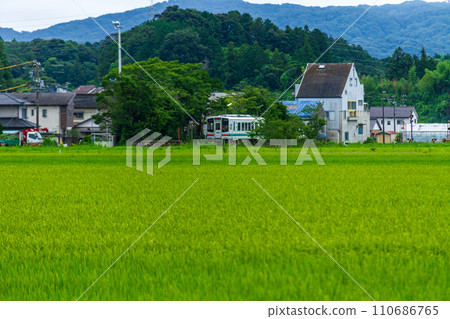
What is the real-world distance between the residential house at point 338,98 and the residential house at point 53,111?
27479mm

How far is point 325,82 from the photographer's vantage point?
210 feet

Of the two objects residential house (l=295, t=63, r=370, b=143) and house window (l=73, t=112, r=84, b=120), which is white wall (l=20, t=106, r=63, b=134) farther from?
residential house (l=295, t=63, r=370, b=143)

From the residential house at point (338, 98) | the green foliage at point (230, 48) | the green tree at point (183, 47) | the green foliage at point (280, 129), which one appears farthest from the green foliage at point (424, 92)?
the green foliage at point (280, 129)

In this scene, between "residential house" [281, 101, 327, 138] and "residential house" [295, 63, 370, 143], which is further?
"residential house" [295, 63, 370, 143]

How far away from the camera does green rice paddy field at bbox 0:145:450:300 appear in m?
4.71

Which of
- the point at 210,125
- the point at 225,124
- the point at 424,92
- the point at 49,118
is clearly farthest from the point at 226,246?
the point at 424,92

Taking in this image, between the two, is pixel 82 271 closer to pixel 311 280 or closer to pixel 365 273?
pixel 311 280

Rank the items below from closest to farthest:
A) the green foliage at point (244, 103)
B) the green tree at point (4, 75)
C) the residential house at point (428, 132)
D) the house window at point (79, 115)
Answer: the green foliage at point (244, 103)
the house window at point (79, 115)
the residential house at point (428, 132)
the green tree at point (4, 75)

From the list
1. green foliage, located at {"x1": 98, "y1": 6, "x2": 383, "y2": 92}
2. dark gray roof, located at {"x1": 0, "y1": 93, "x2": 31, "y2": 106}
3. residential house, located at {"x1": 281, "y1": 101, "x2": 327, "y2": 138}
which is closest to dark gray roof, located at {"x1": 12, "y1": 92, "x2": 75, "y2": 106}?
dark gray roof, located at {"x1": 0, "y1": 93, "x2": 31, "y2": 106}

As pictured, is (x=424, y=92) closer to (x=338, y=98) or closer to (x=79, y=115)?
(x=338, y=98)

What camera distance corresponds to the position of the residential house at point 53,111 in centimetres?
6944

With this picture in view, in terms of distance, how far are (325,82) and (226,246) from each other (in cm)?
5928

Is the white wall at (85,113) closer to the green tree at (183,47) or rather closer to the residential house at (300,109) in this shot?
the green tree at (183,47)

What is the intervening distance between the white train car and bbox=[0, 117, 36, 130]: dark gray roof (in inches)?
991
